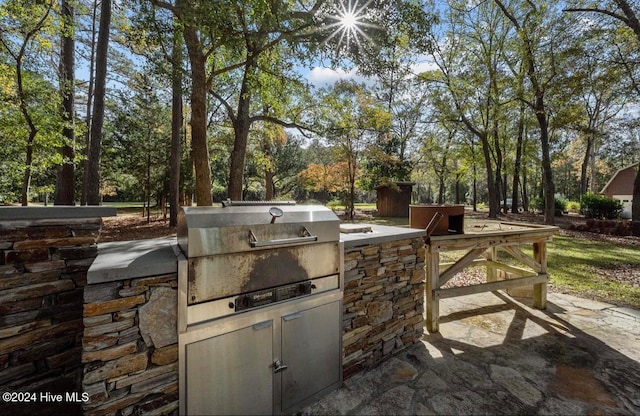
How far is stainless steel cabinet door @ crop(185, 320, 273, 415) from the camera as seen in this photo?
4.99 feet

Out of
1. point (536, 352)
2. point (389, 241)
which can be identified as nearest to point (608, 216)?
point (536, 352)

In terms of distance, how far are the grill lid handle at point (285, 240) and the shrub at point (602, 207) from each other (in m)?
17.1

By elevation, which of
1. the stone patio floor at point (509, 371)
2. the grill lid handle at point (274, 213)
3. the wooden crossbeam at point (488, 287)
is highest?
the grill lid handle at point (274, 213)

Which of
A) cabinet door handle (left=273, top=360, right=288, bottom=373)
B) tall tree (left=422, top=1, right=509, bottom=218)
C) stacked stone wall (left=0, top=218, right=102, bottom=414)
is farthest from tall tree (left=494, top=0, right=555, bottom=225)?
stacked stone wall (left=0, top=218, right=102, bottom=414)

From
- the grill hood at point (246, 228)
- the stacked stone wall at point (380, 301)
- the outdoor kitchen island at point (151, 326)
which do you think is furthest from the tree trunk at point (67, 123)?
the stacked stone wall at point (380, 301)

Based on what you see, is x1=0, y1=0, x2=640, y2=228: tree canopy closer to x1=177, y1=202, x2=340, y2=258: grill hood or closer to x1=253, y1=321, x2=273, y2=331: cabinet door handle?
x1=177, y1=202, x2=340, y2=258: grill hood

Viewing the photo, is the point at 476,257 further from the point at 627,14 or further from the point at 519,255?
the point at 627,14

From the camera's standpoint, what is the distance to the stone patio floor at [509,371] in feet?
6.52

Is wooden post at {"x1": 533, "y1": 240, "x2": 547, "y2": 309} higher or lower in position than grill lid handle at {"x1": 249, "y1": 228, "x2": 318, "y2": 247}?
lower

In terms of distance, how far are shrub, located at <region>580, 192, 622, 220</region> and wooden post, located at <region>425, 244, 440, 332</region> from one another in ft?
50.2

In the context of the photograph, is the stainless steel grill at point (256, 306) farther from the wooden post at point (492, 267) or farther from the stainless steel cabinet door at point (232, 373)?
the wooden post at point (492, 267)

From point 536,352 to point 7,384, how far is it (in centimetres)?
402

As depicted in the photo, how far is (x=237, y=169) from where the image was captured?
23.8 ft

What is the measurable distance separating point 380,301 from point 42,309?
2.34 metres
